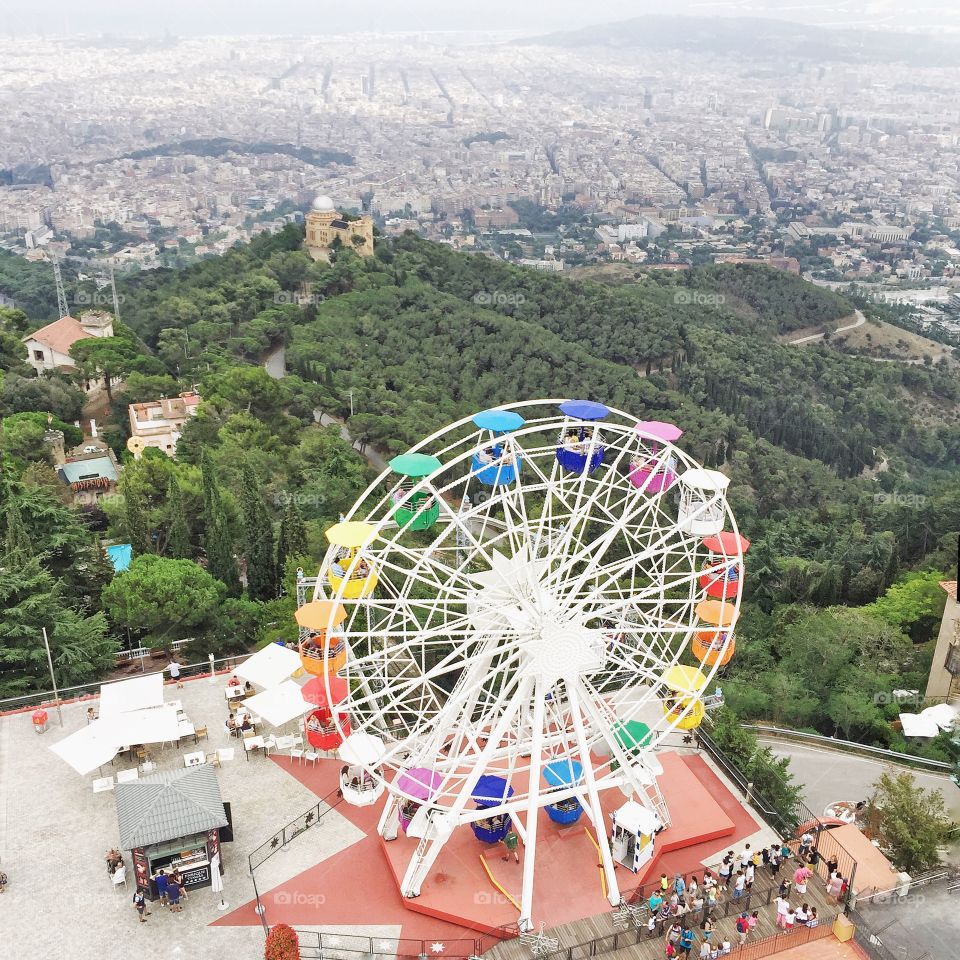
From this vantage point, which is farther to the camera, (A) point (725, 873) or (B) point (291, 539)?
(B) point (291, 539)

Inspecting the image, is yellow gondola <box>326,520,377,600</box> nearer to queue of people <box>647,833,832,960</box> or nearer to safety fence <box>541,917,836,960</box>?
safety fence <box>541,917,836,960</box>

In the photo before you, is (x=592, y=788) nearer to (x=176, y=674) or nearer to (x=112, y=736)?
(x=112, y=736)

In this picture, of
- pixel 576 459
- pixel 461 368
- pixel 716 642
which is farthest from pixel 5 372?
pixel 716 642

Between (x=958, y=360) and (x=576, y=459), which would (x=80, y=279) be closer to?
(x=958, y=360)

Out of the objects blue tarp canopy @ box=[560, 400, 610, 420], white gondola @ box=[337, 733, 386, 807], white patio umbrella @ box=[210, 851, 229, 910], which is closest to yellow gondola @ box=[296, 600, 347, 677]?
white gondola @ box=[337, 733, 386, 807]

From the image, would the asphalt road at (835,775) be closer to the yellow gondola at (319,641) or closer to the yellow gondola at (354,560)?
the yellow gondola at (319,641)

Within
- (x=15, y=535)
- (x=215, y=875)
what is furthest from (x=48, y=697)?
(x=215, y=875)
